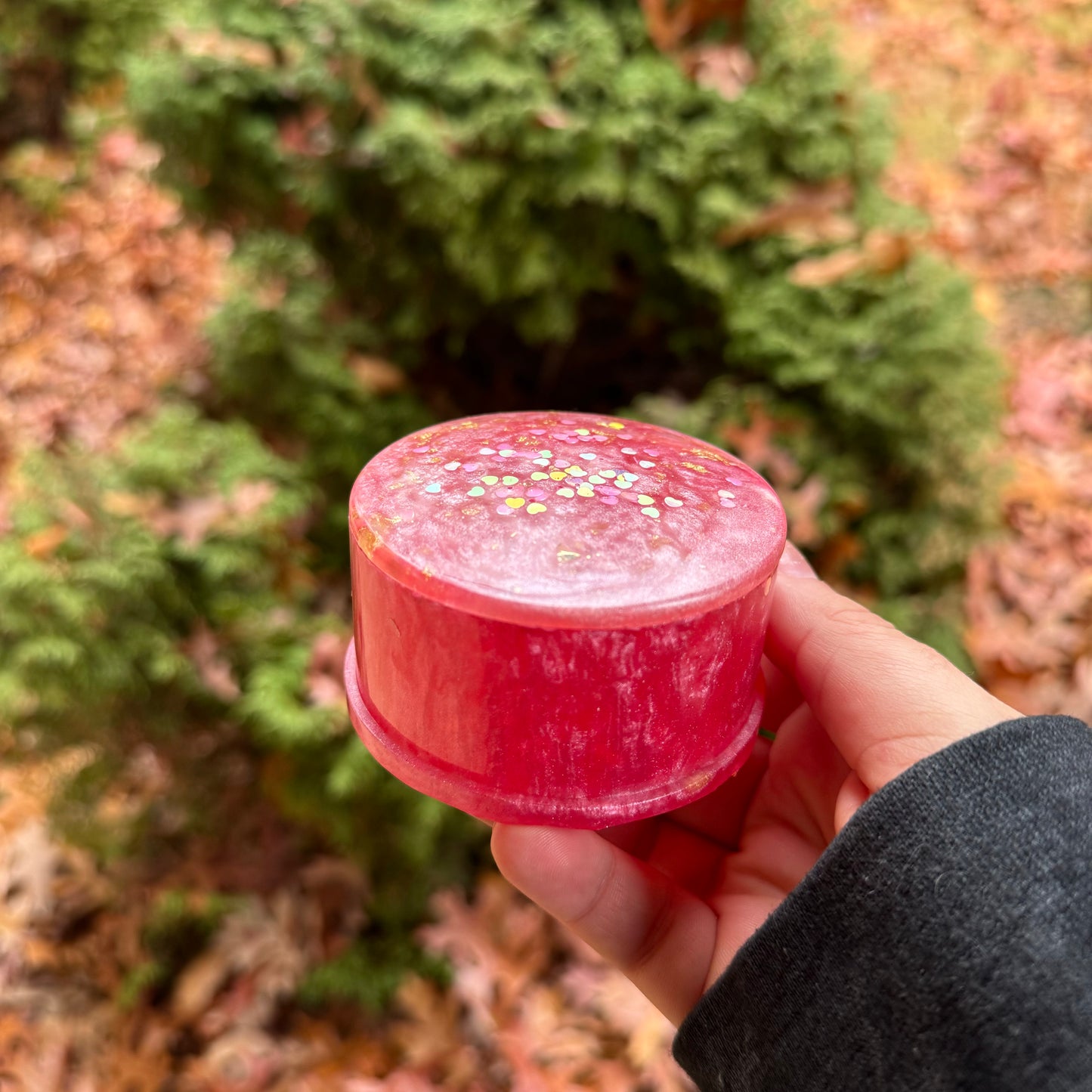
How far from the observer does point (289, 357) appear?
8.72 feet

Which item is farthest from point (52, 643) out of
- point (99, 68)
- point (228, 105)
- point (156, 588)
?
point (99, 68)

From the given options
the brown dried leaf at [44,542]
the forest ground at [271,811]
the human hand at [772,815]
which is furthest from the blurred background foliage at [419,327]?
the human hand at [772,815]

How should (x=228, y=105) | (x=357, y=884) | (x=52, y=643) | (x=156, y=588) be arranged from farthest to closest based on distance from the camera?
(x=357, y=884) < (x=228, y=105) < (x=156, y=588) < (x=52, y=643)

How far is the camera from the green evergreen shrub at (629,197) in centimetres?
226

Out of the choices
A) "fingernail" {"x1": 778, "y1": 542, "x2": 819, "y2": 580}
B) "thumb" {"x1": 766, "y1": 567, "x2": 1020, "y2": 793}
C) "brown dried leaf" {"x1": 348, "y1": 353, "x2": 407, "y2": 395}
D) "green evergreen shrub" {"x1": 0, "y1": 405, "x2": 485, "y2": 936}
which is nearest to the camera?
"thumb" {"x1": 766, "y1": 567, "x2": 1020, "y2": 793}

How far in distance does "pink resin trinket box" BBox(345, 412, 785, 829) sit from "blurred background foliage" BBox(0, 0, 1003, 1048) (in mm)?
1015

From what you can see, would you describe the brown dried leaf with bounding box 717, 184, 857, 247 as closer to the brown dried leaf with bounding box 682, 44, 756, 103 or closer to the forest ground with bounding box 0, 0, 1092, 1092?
the brown dried leaf with bounding box 682, 44, 756, 103

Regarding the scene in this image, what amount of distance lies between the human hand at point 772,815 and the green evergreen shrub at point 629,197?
92 centimetres

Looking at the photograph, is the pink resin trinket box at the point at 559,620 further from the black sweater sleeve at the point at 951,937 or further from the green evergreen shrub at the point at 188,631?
the green evergreen shrub at the point at 188,631

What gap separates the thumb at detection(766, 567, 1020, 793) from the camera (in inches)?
48.9

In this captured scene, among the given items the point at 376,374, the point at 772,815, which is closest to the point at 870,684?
the point at 772,815

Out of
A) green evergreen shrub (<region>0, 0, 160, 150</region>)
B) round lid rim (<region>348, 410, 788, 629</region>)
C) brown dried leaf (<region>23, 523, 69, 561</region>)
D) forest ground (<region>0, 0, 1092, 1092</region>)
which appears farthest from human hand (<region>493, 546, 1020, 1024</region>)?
green evergreen shrub (<region>0, 0, 160, 150</region>)

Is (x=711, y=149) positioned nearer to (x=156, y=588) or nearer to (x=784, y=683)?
(x=784, y=683)

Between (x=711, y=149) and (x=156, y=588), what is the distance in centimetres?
192
